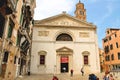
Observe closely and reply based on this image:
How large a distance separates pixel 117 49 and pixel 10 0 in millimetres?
25351

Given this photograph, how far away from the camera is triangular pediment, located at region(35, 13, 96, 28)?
27.0 m

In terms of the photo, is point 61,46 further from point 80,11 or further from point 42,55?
point 80,11

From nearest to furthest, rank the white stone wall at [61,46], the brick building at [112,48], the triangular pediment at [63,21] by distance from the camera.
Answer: the white stone wall at [61,46] → the triangular pediment at [63,21] → the brick building at [112,48]

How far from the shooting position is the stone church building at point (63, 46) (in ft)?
82.7

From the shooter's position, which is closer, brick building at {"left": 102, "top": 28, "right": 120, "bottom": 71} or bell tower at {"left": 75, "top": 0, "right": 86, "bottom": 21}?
brick building at {"left": 102, "top": 28, "right": 120, "bottom": 71}

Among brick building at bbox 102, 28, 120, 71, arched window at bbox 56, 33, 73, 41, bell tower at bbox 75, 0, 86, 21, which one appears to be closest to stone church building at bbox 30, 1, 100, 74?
arched window at bbox 56, 33, 73, 41

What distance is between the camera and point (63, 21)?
27.6 m

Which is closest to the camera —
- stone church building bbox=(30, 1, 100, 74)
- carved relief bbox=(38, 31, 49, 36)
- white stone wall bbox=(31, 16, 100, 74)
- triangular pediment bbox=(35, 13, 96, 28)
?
white stone wall bbox=(31, 16, 100, 74)

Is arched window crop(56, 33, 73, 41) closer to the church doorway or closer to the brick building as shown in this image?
the church doorway

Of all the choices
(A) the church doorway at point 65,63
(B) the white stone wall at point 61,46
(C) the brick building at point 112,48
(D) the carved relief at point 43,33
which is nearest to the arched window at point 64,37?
(B) the white stone wall at point 61,46

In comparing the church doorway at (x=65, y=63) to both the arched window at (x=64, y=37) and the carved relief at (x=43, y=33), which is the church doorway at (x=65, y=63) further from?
the carved relief at (x=43, y=33)

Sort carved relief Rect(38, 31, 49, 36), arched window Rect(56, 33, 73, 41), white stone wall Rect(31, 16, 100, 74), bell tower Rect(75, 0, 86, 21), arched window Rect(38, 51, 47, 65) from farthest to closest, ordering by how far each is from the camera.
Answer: bell tower Rect(75, 0, 86, 21)
arched window Rect(56, 33, 73, 41)
carved relief Rect(38, 31, 49, 36)
arched window Rect(38, 51, 47, 65)
white stone wall Rect(31, 16, 100, 74)

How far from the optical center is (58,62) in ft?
83.8

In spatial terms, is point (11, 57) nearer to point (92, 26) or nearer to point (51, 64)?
point (51, 64)
